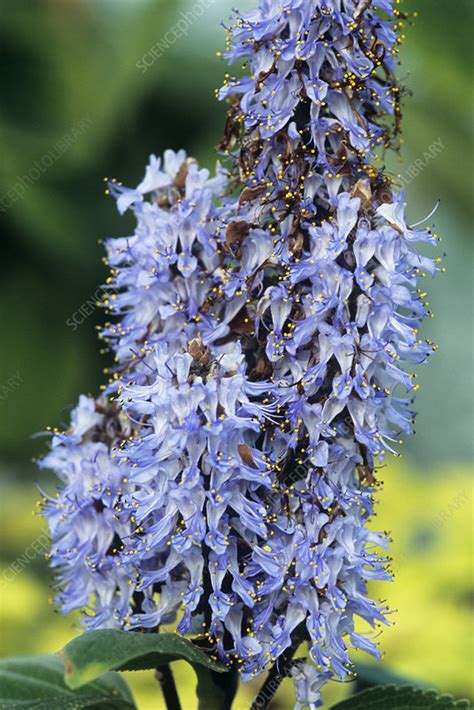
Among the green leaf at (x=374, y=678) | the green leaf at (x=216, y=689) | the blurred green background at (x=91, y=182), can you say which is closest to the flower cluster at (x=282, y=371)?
the green leaf at (x=216, y=689)

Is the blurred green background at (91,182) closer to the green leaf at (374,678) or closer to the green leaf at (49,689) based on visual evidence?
the green leaf at (374,678)

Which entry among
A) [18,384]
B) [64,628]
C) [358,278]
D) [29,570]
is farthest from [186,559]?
[18,384]

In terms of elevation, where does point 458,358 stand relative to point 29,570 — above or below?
above

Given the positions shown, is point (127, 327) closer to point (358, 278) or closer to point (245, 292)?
point (245, 292)

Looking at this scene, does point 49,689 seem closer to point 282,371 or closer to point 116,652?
point 116,652

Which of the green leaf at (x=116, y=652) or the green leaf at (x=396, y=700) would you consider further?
the green leaf at (x=396, y=700)

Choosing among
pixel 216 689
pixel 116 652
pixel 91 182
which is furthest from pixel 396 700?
pixel 91 182

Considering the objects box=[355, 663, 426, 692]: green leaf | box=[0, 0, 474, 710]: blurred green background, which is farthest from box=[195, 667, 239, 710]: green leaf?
box=[0, 0, 474, 710]: blurred green background
